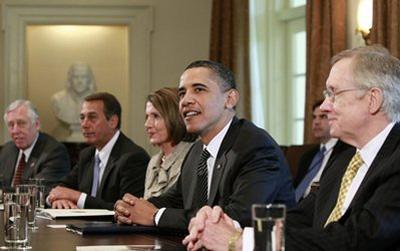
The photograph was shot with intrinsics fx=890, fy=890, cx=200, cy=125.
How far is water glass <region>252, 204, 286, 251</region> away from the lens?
173cm

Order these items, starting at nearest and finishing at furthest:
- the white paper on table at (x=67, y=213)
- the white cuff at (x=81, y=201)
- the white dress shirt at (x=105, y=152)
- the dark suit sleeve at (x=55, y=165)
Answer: the white paper on table at (x=67, y=213) → the white cuff at (x=81, y=201) → the white dress shirt at (x=105, y=152) → the dark suit sleeve at (x=55, y=165)

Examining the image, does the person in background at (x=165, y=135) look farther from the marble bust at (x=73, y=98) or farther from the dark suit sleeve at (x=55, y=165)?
the marble bust at (x=73, y=98)

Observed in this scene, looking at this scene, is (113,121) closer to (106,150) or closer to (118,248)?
(106,150)

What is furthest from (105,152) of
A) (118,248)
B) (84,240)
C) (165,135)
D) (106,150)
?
(118,248)

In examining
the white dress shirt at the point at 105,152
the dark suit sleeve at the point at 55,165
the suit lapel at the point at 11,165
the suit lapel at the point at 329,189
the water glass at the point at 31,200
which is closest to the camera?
the suit lapel at the point at 329,189

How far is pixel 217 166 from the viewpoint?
11.4 ft

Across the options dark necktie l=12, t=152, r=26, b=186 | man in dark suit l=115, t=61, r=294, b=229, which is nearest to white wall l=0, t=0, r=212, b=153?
dark necktie l=12, t=152, r=26, b=186

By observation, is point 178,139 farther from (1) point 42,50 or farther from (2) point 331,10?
(1) point 42,50

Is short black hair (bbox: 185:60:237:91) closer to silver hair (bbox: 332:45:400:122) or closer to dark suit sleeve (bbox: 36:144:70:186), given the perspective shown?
silver hair (bbox: 332:45:400:122)

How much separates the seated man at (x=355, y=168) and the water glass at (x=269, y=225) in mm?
675

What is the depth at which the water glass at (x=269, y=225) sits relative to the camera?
5.69 ft

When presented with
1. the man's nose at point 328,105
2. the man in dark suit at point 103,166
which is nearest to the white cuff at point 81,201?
the man in dark suit at point 103,166

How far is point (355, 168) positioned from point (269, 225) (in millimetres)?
1033

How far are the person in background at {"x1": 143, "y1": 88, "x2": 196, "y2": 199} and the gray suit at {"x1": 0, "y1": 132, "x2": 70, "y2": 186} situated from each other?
1453 millimetres
